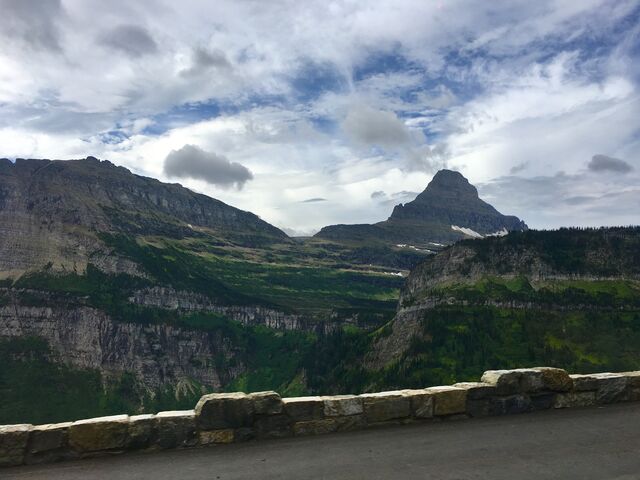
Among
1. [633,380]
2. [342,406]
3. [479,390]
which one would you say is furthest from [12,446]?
[633,380]

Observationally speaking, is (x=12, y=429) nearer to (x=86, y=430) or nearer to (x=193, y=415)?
(x=86, y=430)

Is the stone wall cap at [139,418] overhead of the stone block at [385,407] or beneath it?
overhead

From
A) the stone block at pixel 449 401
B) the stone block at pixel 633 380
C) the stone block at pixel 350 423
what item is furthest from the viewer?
the stone block at pixel 633 380

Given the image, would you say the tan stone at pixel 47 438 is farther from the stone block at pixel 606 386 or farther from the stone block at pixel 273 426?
the stone block at pixel 606 386

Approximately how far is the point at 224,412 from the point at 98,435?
388 cm

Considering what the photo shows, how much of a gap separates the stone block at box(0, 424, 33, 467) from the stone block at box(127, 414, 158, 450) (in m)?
2.93

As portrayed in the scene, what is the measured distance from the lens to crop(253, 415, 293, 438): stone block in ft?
55.4

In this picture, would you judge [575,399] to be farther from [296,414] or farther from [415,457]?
[296,414]

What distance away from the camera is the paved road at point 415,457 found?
14.0 m

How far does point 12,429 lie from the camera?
15211 mm

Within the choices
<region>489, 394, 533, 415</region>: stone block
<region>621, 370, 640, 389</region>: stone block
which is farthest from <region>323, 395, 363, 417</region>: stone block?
<region>621, 370, 640, 389</region>: stone block

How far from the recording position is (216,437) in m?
16.5

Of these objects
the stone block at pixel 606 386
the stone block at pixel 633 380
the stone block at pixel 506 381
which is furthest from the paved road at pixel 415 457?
the stone block at pixel 633 380

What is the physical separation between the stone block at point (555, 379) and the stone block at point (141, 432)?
1421 cm
